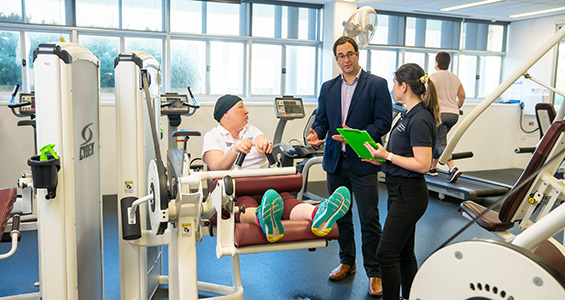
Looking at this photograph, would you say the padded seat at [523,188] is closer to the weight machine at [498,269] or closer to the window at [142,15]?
the weight machine at [498,269]

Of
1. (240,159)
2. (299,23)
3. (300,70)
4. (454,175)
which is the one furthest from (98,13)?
(454,175)

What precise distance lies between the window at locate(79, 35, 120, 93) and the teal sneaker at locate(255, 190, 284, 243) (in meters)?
4.90

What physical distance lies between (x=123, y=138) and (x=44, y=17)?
427cm

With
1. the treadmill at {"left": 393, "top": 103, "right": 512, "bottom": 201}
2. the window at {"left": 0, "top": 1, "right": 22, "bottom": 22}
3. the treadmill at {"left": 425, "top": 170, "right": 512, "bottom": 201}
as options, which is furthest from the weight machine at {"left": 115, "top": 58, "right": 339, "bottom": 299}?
the window at {"left": 0, "top": 1, "right": 22, "bottom": 22}

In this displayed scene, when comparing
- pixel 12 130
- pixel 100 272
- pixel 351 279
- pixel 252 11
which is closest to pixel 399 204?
pixel 351 279

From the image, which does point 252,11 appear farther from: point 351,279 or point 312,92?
point 351,279

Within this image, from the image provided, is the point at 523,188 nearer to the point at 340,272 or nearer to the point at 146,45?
the point at 340,272

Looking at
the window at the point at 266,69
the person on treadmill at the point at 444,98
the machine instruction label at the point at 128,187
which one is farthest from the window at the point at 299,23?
the machine instruction label at the point at 128,187

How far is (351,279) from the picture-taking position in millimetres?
3324

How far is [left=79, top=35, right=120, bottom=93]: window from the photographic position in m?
6.22

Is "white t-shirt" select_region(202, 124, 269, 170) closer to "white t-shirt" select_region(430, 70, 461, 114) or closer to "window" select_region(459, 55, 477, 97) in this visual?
"white t-shirt" select_region(430, 70, 461, 114)

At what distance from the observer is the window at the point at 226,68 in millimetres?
6965

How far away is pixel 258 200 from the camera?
8.61 feet

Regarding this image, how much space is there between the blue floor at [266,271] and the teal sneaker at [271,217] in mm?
1172
